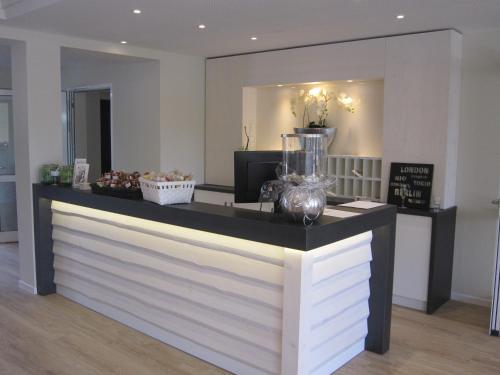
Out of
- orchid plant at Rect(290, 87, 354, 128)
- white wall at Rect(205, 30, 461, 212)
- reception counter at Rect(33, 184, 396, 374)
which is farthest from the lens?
orchid plant at Rect(290, 87, 354, 128)

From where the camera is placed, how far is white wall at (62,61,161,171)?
5773 millimetres

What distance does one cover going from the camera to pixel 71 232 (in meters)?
4.43

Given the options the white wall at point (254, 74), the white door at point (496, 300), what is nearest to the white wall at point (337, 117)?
the white wall at point (254, 74)

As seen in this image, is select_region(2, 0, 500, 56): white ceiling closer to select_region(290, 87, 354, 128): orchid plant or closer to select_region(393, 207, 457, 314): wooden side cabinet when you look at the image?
select_region(290, 87, 354, 128): orchid plant

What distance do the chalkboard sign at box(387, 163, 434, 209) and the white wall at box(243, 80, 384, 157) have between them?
561mm

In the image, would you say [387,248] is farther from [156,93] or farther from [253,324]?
[156,93]

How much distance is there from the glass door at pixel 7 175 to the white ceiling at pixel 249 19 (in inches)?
99.4

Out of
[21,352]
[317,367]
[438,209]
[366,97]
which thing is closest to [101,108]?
[366,97]

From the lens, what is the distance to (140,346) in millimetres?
3621

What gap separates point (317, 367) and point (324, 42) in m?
3.20

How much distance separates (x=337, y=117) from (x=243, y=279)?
2884mm

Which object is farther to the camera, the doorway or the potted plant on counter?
the doorway

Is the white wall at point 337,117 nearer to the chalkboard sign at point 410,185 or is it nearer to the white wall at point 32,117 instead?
the chalkboard sign at point 410,185

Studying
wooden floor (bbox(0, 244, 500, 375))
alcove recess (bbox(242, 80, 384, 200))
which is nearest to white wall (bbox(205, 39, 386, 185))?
alcove recess (bbox(242, 80, 384, 200))
